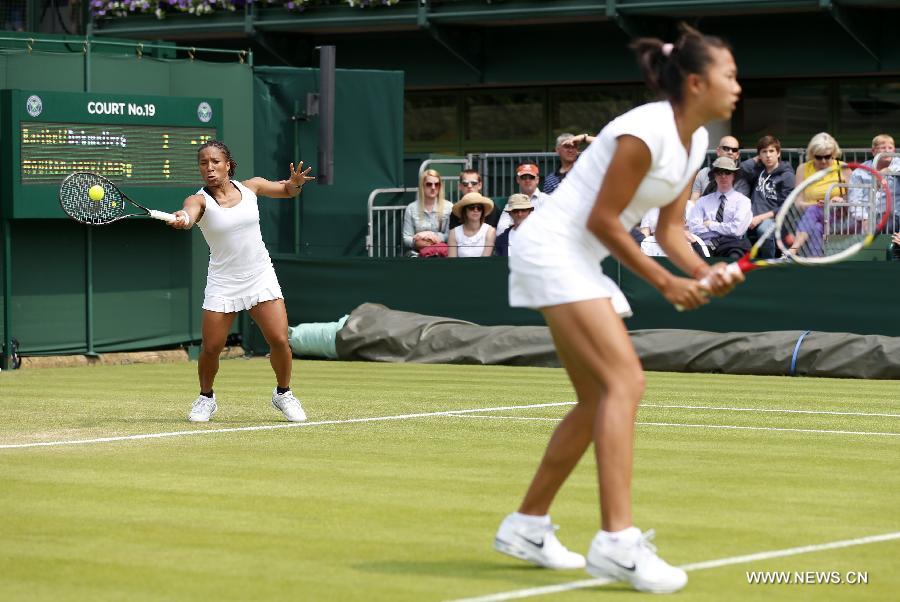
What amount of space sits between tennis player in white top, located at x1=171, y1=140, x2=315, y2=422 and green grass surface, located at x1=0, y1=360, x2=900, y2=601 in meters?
0.31

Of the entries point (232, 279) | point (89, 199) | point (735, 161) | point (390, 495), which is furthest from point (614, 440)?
point (735, 161)

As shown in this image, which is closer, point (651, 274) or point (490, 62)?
point (651, 274)

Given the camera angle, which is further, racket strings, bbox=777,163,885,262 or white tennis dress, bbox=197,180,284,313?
racket strings, bbox=777,163,885,262

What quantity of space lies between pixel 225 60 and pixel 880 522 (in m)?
20.9

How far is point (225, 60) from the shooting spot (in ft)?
89.4

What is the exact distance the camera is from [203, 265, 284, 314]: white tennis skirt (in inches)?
470

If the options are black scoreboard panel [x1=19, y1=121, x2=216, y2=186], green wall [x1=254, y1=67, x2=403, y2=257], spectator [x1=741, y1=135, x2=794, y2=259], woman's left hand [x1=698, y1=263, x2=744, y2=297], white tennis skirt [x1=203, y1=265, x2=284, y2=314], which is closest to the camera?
woman's left hand [x1=698, y1=263, x2=744, y2=297]

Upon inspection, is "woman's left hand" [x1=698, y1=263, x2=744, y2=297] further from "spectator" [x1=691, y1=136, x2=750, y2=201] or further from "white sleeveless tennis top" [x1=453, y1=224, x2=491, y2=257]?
"white sleeveless tennis top" [x1=453, y1=224, x2=491, y2=257]

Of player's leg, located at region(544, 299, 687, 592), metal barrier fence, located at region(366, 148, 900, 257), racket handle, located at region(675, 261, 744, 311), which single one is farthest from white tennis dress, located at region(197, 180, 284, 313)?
metal barrier fence, located at region(366, 148, 900, 257)

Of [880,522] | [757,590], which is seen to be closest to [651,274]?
[757,590]

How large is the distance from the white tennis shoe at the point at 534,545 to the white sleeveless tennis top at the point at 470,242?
13.0m

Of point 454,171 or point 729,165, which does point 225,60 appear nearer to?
point 454,171

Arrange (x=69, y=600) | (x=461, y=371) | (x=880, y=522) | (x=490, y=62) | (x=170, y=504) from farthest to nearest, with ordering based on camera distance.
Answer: (x=490, y=62) → (x=461, y=371) → (x=170, y=504) → (x=880, y=522) → (x=69, y=600)

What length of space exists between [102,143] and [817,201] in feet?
25.5
